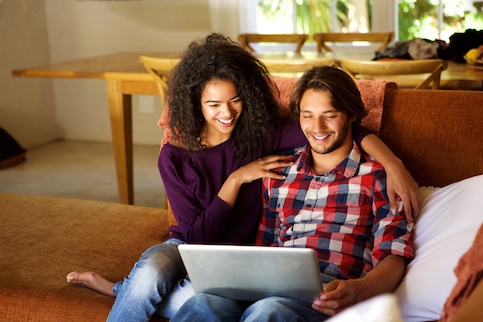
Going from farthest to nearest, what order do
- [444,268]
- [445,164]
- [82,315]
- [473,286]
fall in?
[445,164]
[82,315]
[444,268]
[473,286]

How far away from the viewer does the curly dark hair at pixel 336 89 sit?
1.78m

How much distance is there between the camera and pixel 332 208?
179 cm

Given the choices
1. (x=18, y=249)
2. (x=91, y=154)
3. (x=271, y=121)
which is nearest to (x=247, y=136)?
(x=271, y=121)

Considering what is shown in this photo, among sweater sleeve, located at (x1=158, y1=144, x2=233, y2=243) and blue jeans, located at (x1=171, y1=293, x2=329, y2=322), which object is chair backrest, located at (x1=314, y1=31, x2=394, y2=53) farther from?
blue jeans, located at (x1=171, y1=293, x2=329, y2=322)

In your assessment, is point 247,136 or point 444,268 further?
point 247,136

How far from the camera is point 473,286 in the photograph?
132 cm

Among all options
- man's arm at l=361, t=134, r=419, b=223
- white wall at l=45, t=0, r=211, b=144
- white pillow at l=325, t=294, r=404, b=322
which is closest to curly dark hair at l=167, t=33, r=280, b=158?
man's arm at l=361, t=134, r=419, b=223

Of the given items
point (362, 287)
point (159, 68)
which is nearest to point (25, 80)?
point (159, 68)

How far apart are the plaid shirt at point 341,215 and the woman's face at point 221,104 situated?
176 millimetres

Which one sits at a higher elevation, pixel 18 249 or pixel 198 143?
pixel 198 143

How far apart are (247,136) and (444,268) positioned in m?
0.61

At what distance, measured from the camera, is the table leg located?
3344mm

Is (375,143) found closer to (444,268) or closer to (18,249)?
(444,268)

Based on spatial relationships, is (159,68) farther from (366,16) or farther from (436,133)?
(366,16)
